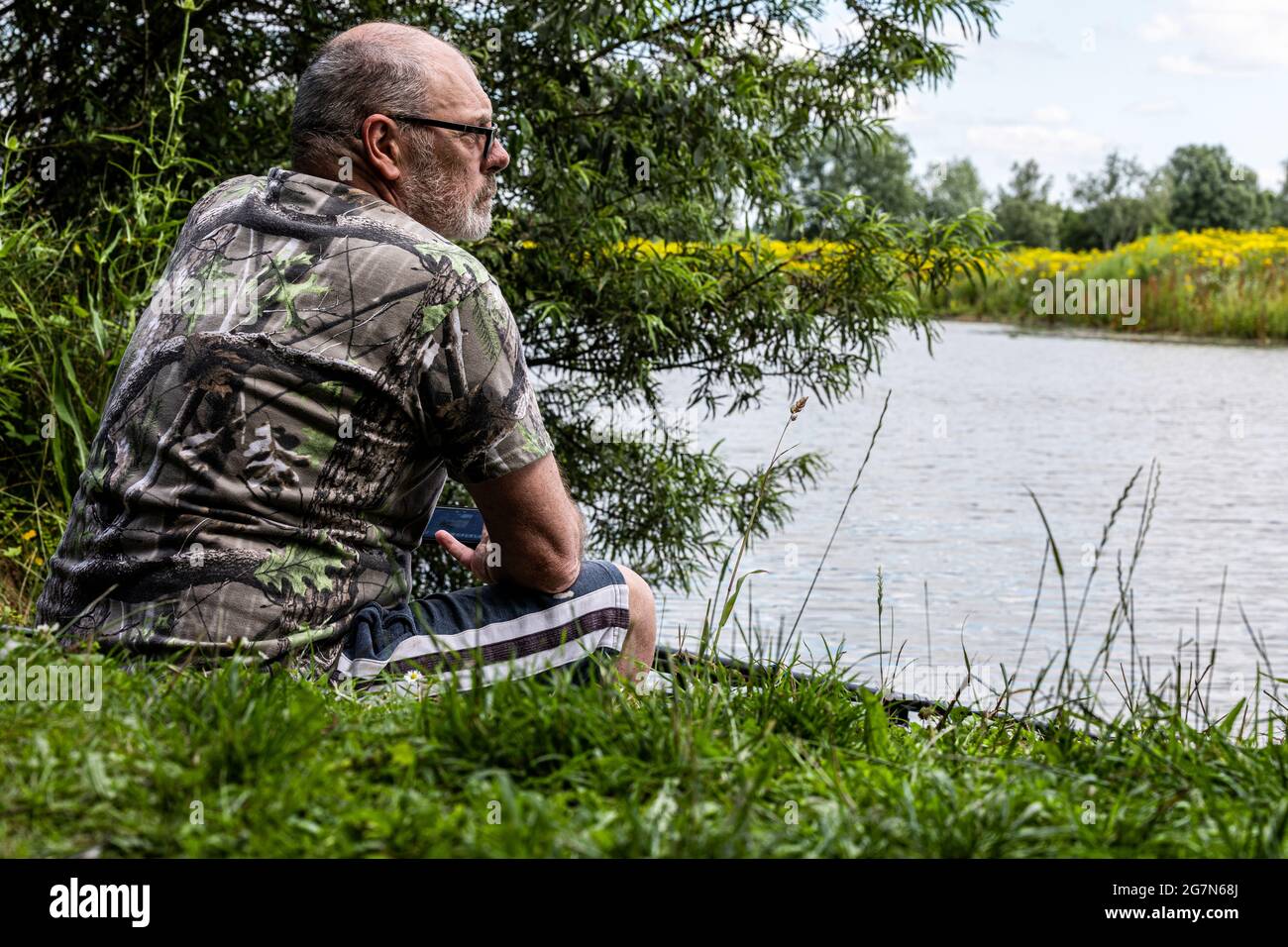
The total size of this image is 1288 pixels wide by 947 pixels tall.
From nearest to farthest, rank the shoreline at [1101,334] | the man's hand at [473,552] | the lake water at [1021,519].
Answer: the man's hand at [473,552] < the lake water at [1021,519] < the shoreline at [1101,334]

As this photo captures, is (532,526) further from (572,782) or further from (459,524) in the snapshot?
(572,782)

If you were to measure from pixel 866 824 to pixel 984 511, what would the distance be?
18.8ft

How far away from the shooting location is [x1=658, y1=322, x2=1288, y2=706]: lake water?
4.82m

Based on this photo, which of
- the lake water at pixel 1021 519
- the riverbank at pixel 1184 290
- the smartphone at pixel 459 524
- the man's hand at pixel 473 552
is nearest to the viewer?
the man's hand at pixel 473 552

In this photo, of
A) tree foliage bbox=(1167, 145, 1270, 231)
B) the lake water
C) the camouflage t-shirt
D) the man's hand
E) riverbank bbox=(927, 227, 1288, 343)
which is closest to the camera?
the camouflage t-shirt

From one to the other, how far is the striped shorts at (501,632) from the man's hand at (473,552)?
0.13 ft

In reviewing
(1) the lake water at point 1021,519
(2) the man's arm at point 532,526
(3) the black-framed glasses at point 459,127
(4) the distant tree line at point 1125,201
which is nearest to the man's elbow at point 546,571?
(2) the man's arm at point 532,526

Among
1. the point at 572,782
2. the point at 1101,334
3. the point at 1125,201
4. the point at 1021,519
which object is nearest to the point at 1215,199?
the point at 1125,201

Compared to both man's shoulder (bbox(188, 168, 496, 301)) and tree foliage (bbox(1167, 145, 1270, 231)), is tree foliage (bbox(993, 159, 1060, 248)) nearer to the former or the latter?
tree foliage (bbox(1167, 145, 1270, 231))

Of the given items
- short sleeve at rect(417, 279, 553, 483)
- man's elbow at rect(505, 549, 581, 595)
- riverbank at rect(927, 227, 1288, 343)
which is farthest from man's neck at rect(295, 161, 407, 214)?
riverbank at rect(927, 227, 1288, 343)

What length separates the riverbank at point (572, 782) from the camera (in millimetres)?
1527

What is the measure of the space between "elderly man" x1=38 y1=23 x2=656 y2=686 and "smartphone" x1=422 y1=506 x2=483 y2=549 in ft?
0.52

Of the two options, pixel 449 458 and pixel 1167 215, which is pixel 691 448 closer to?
pixel 449 458

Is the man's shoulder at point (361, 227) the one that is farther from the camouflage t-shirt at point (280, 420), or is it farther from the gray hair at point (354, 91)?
the gray hair at point (354, 91)
